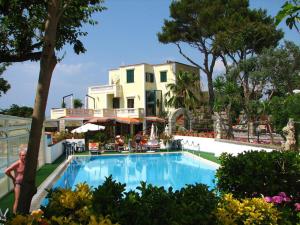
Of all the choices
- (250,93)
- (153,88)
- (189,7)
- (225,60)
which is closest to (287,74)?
(250,93)

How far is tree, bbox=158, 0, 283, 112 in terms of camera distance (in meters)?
34.5

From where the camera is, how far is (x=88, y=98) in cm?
4778

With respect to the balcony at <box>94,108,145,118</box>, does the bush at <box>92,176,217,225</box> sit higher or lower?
lower

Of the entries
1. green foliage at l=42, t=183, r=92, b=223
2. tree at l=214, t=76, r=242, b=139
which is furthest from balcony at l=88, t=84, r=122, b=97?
green foliage at l=42, t=183, r=92, b=223

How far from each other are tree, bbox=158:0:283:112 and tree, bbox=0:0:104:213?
29.6 m

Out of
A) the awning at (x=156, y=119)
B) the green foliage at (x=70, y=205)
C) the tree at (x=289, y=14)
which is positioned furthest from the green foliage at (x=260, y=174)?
the awning at (x=156, y=119)

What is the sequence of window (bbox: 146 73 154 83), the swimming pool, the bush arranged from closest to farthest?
the bush < the swimming pool < window (bbox: 146 73 154 83)

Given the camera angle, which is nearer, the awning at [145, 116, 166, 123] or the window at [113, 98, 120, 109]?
the awning at [145, 116, 166, 123]

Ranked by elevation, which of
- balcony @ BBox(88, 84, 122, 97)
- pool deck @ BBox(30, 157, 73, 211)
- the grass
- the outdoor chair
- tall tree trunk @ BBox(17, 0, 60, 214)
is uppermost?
balcony @ BBox(88, 84, 122, 97)

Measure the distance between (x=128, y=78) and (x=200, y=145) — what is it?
20.0m

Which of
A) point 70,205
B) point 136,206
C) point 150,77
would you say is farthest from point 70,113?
point 136,206

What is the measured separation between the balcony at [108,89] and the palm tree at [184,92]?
22.0ft

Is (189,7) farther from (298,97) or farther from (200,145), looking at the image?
(298,97)

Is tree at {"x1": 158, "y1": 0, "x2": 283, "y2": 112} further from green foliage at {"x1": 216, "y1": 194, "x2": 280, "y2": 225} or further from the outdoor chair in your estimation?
green foliage at {"x1": 216, "y1": 194, "x2": 280, "y2": 225}
